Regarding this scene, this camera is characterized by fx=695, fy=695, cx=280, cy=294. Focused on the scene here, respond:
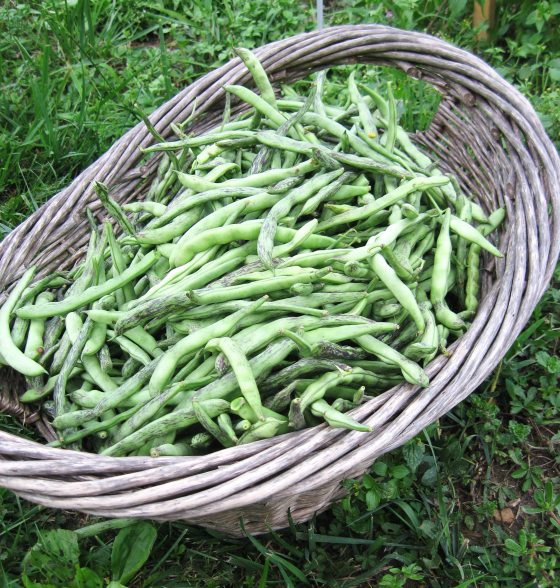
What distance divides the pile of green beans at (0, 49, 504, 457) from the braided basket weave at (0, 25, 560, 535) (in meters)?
0.05

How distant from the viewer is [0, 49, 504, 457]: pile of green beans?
123 centimetres

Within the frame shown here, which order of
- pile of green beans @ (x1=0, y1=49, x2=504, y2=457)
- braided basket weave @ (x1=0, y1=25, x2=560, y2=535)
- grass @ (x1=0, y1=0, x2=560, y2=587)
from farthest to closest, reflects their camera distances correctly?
grass @ (x1=0, y1=0, x2=560, y2=587) → pile of green beans @ (x1=0, y1=49, x2=504, y2=457) → braided basket weave @ (x1=0, y1=25, x2=560, y2=535)

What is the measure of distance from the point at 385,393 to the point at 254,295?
310 mm

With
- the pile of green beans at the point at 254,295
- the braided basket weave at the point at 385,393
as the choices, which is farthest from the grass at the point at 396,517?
the pile of green beans at the point at 254,295

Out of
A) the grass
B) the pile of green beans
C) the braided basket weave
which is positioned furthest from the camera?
the grass

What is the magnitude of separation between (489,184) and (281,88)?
610mm

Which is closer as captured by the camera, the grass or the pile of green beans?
the pile of green beans

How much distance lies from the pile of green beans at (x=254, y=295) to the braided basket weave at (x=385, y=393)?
0.18 feet

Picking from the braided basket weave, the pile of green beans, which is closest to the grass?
the braided basket weave

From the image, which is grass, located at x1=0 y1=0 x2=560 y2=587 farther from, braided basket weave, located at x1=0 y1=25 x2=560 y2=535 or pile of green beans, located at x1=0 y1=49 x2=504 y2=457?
pile of green beans, located at x1=0 y1=49 x2=504 y2=457

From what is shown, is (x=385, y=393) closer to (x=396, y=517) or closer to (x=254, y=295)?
(x=254, y=295)

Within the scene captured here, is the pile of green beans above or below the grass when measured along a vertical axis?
above

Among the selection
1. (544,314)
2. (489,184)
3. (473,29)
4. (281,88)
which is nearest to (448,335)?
(489,184)

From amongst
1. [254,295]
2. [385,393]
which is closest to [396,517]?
[385,393]
